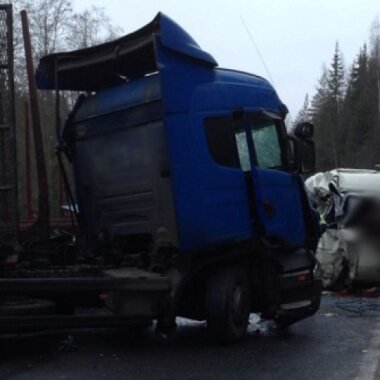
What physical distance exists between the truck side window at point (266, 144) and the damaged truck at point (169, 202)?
0.7 inches

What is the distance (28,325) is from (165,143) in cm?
236

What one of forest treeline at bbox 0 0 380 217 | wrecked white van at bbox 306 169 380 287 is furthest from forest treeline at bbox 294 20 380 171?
wrecked white van at bbox 306 169 380 287

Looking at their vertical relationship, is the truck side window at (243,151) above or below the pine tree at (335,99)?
below

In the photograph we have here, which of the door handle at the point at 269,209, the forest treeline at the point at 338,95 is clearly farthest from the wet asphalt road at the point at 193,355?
the forest treeline at the point at 338,95

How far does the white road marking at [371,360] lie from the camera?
7.27 m

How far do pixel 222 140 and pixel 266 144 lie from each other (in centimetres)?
85

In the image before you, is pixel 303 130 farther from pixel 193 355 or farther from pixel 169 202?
pixel 193 355

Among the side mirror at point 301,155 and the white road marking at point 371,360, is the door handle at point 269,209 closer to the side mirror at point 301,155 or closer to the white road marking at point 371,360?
the side mirror at point 301,155

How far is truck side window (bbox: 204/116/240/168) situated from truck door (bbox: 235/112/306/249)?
128mm

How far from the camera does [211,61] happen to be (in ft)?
28.3

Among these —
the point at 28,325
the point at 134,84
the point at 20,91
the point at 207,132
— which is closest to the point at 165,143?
the point at 207,132

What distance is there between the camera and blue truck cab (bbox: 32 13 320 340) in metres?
8.22

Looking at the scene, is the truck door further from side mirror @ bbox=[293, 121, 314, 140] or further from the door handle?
side mirror @ bbox=[293, 121, 314, 140]

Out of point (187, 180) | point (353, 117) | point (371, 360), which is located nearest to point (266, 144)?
point (187, 180)
